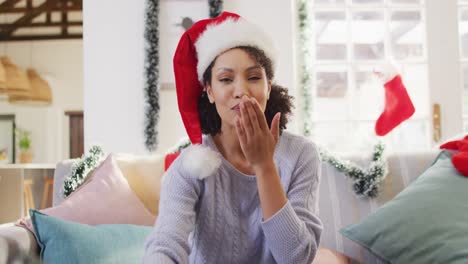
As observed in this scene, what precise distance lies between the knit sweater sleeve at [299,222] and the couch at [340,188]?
0.70m

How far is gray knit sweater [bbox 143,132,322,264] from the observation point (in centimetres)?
115

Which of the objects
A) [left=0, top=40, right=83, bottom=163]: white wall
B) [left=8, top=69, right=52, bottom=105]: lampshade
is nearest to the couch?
[left=8, top=69, right=52, bottom=105]: lampshade

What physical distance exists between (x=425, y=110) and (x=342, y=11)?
2.94 ft

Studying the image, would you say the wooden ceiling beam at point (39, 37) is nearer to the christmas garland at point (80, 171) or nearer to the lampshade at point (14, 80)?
the lampshade at point (14, 80)

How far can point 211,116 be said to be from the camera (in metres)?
1.28

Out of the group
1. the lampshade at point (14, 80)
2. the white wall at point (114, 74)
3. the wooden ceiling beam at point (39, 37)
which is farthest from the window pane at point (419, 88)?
the wooden ceiling beam at point (39, 37)

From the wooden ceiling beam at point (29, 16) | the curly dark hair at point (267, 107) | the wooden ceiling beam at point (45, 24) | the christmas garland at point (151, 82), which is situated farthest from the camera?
the wooden ceiling beam at point (45, 24)

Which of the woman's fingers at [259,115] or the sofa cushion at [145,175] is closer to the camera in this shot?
the woman's fingers at [259,115]

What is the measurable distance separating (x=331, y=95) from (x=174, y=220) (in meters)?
2.47

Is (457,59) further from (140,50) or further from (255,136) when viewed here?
(255,136)

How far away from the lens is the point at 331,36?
344 cm

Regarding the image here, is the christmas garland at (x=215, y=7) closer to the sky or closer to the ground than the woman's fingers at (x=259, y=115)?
closer to the sky

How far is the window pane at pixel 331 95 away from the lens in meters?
→ 3.39

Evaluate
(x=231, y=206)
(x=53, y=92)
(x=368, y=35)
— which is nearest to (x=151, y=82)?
(x=368, y=35)
